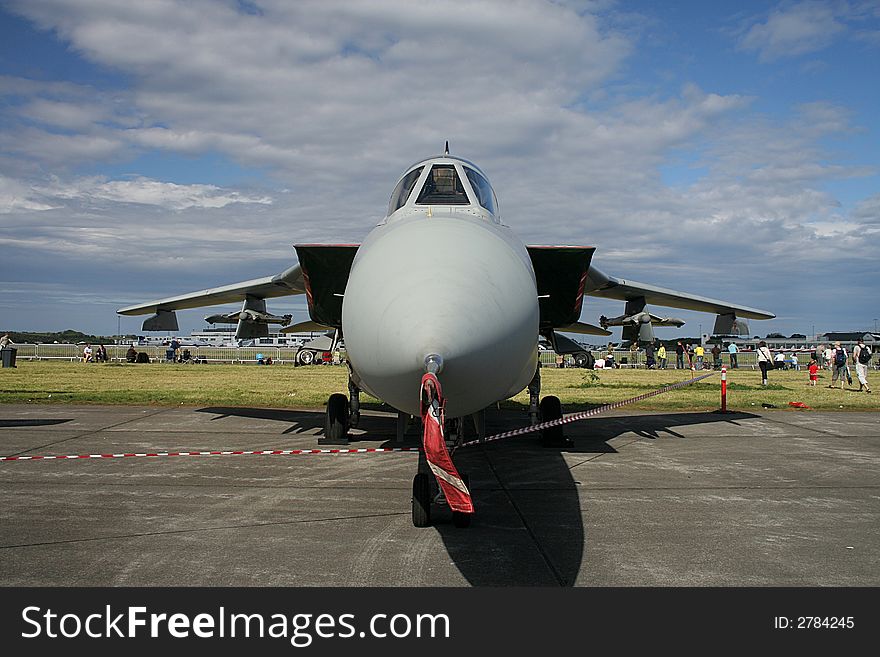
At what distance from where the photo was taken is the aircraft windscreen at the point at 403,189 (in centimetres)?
762

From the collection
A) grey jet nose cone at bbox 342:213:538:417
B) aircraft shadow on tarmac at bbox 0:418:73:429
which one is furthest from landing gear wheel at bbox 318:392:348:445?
grey jet nose cone at bbox 342:213:538:417

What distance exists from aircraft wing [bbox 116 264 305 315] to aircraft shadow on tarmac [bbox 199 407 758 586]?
2520 mm

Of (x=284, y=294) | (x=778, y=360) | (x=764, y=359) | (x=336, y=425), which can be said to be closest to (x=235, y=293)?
(x=284, y=294)

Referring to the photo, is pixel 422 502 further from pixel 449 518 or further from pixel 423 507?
pixel 449 518

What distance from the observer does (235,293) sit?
43.4 feet

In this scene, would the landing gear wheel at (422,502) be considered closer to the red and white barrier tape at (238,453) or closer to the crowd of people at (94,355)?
the red and white barrier tape at (238,453)

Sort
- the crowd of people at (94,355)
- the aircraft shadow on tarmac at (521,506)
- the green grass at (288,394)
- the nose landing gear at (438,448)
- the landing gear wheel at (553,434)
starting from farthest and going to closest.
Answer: the crowd of people at (94,355), the green grass at (288,394), the landing gear wheel at (553,434), the aircraft shadow on tarmac at (521,506), the nose landing gear at (438,448)

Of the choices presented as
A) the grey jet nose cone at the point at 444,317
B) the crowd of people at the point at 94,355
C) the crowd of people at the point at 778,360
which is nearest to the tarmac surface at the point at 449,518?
the grey jet nose cone at the point at 444,317

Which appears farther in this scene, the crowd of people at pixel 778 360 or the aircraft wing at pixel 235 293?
the crowd of people at pixel 778 360

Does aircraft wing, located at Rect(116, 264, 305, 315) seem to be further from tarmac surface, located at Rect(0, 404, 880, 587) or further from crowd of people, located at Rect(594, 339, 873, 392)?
Result: crowd of people, located at Rect(594, 339, 873, 392)

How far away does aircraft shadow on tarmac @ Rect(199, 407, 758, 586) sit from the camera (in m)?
4.64

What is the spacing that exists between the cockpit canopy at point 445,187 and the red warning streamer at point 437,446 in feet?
10.5
